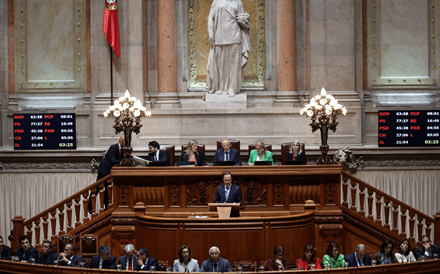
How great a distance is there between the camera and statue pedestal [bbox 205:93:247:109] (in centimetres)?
1396

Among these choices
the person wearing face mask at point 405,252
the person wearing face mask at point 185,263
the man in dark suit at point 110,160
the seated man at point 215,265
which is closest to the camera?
the seated man at point 215,265

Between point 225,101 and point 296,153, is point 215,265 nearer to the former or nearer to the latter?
point 296,153

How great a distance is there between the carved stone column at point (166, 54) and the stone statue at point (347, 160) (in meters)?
3.37

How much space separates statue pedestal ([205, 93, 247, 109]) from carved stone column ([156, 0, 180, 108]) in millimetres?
792

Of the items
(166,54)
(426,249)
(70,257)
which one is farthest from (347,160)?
(70,257)

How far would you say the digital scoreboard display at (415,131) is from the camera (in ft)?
45.4

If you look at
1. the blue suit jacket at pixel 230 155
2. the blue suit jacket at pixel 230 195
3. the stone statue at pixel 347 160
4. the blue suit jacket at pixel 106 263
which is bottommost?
the blue suit jacket at pixel 106 263

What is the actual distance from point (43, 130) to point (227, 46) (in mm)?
3940

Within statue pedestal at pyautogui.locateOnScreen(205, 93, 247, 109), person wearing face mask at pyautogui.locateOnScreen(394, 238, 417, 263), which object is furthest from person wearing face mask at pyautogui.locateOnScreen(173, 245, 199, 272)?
statue pedestal at pyautogui.locateOnScreen(205, 93, 247, 109)

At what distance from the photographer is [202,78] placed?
14867 mm

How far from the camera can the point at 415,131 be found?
13844 millimetres

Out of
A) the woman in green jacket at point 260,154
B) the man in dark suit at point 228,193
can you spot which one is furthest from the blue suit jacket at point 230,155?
the man in dark suit at point 228,193

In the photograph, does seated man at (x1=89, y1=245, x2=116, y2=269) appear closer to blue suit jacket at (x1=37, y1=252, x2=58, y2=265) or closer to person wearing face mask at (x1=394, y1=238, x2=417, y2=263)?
blue suit jacket at (x1=37, y1=252, x2=58, y2=265)

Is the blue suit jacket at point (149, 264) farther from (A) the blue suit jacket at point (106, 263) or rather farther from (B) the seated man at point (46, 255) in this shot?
(B) the seated man at point (46, 255)
